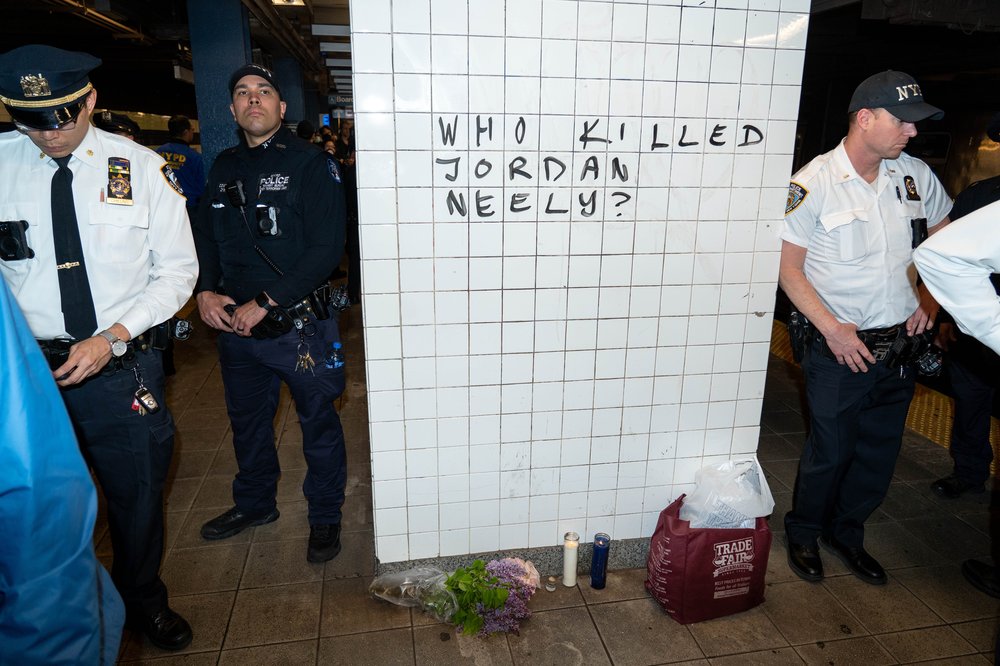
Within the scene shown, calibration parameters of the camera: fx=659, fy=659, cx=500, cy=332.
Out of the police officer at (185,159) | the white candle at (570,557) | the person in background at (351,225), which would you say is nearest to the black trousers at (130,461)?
the white candle at (570,557)

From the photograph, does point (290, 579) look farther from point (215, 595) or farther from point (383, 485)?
point (383, 485)

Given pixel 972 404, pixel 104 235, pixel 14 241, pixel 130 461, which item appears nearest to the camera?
pixel 14 241

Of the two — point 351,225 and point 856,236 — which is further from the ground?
point 856,236

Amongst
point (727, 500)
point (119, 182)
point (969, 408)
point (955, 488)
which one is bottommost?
point (955, 488)

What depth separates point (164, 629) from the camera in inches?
102

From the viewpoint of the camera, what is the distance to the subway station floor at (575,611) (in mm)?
2596

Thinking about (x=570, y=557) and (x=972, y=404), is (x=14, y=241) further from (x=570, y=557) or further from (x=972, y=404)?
(x=972, y=404)

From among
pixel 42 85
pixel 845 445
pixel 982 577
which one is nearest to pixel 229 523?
pixel 42 85

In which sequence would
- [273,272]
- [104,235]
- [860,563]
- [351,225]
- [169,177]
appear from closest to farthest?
1. [104,235]
2. [169,177]
3. [273,272]
4. [860,563]
5. [351,225]

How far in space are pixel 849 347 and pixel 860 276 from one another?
0.31 m

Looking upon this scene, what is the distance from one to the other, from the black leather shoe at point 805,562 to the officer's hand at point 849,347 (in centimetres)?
92

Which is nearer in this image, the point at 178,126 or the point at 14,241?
the point at 14,241

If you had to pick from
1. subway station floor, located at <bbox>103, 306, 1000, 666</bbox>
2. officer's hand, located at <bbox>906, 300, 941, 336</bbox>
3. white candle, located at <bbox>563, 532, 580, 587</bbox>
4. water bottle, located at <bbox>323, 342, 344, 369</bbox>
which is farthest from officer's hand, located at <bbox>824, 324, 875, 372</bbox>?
water bottle, located at <bbox>323, 342, 344, 369</bbox>

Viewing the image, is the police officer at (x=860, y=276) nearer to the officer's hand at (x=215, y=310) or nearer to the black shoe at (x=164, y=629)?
the officer's hand at (x=215, y=310)
